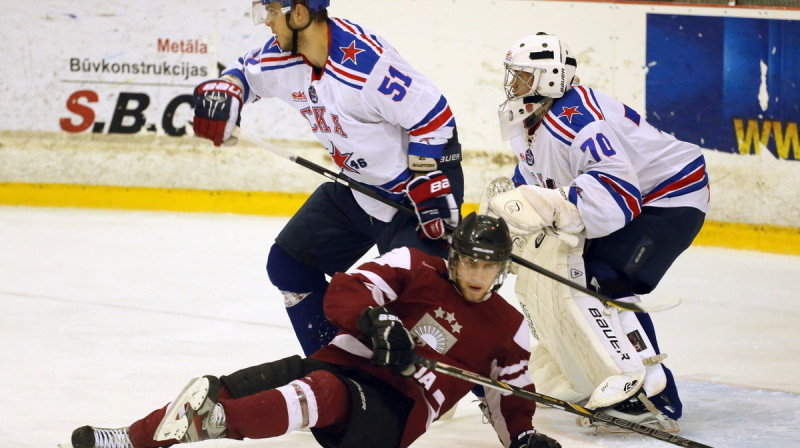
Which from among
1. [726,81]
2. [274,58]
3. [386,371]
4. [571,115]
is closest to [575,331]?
[571,115]

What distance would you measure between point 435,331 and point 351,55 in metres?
0.88

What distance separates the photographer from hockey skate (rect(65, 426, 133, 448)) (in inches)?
105

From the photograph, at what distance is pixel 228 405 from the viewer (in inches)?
101

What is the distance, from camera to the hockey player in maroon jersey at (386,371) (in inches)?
101

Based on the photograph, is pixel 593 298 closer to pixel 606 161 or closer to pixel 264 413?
pixel 606 161

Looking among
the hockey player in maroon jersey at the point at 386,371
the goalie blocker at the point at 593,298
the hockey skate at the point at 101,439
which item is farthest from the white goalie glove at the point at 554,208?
the hockey skate at the point at 101,439

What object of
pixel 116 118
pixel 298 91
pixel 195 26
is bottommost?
pixel 116 118

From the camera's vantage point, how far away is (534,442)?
285 centimetres

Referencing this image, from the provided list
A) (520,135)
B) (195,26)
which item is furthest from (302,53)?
(195,26)

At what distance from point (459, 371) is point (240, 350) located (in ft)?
5.36

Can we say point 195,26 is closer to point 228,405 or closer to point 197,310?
point 197,310

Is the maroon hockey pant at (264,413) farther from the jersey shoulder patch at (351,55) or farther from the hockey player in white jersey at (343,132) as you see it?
the jersey shoulder patch at (351,55)

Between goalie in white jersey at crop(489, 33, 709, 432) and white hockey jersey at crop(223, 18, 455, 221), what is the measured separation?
0.30 metres

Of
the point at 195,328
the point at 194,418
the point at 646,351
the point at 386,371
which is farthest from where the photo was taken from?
the point at 195,328
